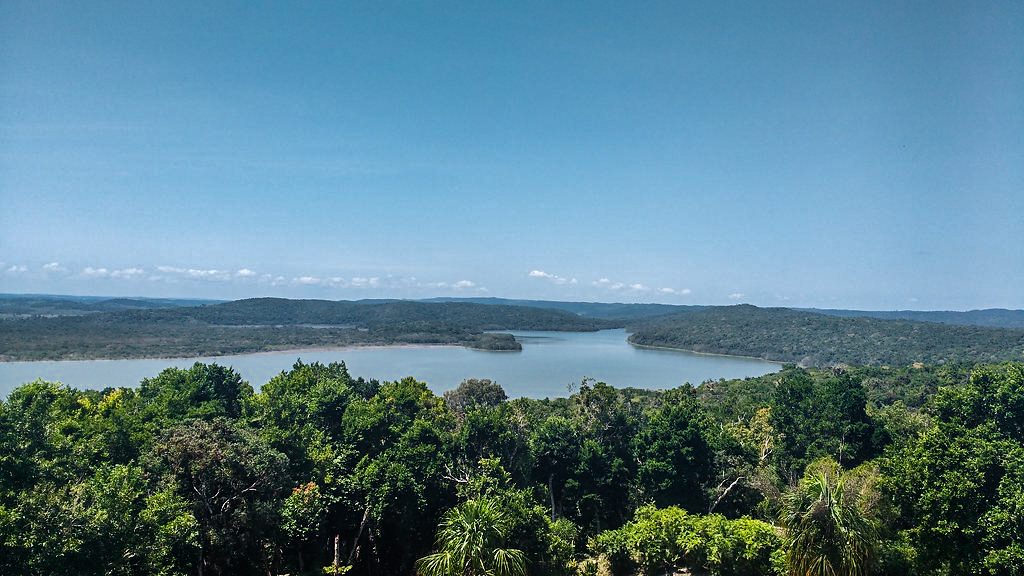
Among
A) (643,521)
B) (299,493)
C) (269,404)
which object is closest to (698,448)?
(643,521)

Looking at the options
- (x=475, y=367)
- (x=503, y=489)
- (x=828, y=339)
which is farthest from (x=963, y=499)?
(x=828, y=339)

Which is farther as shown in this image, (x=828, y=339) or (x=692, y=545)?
(x=828, y=339)

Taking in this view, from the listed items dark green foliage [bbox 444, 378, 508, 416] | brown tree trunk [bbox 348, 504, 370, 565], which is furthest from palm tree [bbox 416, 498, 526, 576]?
dark green foliage [bbox 444, 378, 508, 416]

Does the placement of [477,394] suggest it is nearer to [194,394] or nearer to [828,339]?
[194,394]

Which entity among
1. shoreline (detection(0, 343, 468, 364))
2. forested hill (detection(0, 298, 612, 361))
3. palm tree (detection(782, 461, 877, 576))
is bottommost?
shoreline (detection(0, 343, 468, 364))

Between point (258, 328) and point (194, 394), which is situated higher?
point (194, 394)

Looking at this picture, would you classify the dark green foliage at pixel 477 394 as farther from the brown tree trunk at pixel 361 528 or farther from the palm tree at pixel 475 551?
the palm tree at pixel 475 551

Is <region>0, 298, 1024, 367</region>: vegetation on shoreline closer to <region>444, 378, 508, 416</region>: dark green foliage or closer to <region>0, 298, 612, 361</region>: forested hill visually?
<region>0, 298, 612, 361</region>: forested hill
